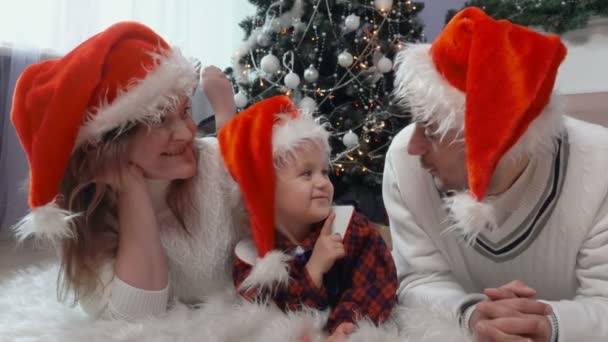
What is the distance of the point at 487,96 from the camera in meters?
0.86

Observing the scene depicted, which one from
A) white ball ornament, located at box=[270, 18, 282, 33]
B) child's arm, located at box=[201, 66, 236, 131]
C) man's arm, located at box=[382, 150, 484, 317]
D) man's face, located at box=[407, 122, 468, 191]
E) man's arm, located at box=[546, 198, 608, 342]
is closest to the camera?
man's arm, located at box=[546, 198, 608, 342]

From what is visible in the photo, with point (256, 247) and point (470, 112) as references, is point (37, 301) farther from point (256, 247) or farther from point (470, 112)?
point (470, 112)

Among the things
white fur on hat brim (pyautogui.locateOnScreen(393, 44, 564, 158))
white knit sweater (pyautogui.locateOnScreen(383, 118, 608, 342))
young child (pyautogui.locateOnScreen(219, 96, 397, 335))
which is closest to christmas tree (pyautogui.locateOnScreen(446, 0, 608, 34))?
white knit sweater (pyautogui.locateOnScreen(383, 118, 608, 342))

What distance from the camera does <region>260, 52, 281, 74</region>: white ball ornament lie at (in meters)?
2.13

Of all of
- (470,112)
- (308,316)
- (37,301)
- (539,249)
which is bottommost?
(37,301)

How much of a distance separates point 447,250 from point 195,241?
0.52 metres

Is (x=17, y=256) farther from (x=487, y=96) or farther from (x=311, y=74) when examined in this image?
(x=487, y=96)

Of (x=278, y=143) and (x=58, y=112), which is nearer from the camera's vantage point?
(x=58, y=112)

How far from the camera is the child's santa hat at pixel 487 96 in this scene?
855 millimetres

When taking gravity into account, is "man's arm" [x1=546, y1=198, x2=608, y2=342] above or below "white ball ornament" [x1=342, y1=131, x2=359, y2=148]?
above

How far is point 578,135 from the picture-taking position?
3.23 ft

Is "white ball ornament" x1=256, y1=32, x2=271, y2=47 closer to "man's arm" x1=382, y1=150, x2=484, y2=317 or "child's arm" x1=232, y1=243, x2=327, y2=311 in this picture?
"man's arm" x1=382, y1=150, x2=484, y2=317

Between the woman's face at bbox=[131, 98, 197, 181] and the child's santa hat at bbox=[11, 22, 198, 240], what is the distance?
32 millimetres

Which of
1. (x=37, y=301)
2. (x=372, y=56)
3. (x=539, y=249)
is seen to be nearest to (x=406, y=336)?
(x=539, y=249)
